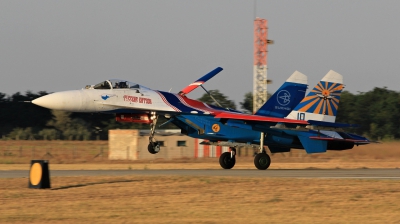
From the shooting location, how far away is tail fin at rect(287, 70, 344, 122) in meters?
27.8

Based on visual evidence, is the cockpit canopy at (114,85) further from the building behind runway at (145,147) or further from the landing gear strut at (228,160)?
the building behind runway at (145,147)

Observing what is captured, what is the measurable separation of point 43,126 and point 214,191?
61.5 m

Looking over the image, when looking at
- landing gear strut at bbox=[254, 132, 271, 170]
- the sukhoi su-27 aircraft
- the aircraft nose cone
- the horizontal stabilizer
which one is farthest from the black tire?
the aircraft nose cone

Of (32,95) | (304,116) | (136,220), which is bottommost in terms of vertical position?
(136,220)

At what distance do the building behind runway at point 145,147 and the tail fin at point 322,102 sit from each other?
52.9 ft

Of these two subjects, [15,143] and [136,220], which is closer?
[136,220]

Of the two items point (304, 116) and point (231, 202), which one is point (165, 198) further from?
point (304, 116)

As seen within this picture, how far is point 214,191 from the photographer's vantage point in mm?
16375

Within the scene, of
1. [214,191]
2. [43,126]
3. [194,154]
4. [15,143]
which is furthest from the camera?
[43,126]

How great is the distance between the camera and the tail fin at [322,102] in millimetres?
27828

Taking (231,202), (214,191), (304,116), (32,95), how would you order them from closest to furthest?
(231,202)
(214,191)
(304,116)
(32,95)

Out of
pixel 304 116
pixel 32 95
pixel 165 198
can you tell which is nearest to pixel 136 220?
pixel 165 198

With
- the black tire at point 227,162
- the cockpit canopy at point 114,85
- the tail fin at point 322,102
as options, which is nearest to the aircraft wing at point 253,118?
the tail fin at point 322,102

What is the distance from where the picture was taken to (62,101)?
78.3 ft
